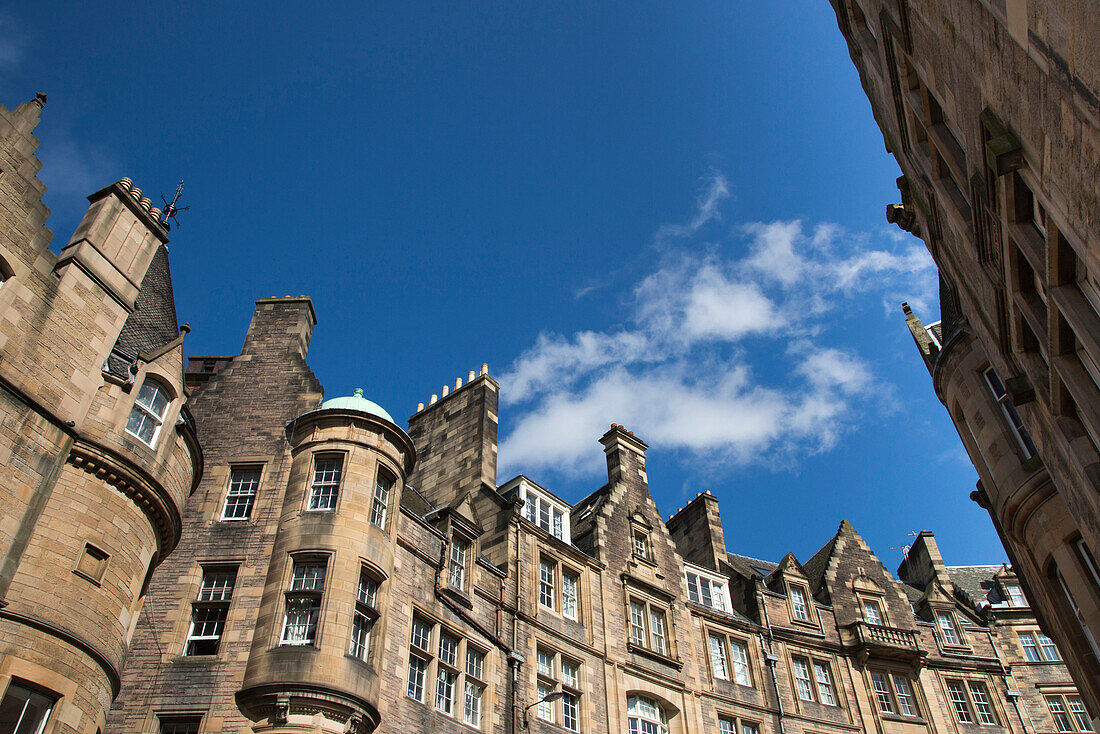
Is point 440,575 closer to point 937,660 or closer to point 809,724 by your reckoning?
point 809,724

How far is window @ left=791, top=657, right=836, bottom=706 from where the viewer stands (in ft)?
98.1

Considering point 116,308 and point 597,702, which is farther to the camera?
point 597,702

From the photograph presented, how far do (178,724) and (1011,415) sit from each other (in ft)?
62.2

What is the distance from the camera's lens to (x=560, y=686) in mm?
Result: 22906

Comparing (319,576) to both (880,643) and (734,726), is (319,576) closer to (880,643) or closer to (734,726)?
(734,726)

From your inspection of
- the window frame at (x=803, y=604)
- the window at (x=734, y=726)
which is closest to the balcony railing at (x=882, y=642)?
the window frame at (x=803, y=604)

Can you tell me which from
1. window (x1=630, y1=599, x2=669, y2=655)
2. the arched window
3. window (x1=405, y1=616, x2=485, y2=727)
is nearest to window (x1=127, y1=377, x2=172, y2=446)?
window (x1=405, y1=616, x2=485, y2=727)

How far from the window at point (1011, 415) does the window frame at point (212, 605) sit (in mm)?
17489

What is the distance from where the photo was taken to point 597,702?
23516 millimetres

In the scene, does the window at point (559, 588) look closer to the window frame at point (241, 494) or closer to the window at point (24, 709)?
the window frame at point (241, 494)

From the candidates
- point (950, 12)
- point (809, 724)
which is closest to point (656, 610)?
point (809, 724)

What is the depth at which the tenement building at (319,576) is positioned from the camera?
46.7 ft

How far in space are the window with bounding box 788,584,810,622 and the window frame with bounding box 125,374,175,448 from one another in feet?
82.0

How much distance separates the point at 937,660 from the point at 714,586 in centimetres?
1016
